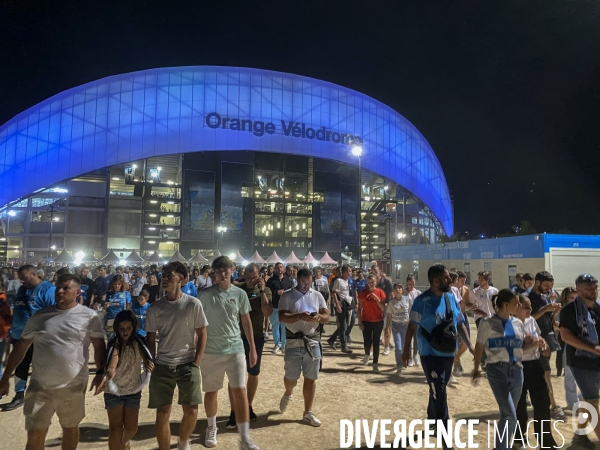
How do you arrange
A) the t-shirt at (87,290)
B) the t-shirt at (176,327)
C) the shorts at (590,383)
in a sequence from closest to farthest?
the t-shirt at (176,327), the shorts at (590,383), the t-shirt at (87,290)

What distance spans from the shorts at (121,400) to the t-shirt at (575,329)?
4.14m

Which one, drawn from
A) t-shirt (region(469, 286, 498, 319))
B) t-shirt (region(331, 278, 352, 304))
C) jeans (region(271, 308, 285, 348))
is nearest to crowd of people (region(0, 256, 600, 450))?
t-shirt (region(469, 286, 498, 319))

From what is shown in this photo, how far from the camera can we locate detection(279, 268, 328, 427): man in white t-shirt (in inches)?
190

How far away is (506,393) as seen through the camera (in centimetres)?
365

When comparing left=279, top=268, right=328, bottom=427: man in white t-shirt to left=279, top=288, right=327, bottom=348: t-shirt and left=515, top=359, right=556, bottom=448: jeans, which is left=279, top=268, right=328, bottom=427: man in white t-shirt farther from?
left=515, top=359, right=556, bottom=448: jeans

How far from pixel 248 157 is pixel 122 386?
45.2m

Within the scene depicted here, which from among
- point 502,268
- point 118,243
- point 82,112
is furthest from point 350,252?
point 82,112

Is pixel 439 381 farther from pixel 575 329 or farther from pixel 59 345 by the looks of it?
pixel 59 345

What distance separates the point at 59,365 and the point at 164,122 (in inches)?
1784

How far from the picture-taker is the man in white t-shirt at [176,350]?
360cm

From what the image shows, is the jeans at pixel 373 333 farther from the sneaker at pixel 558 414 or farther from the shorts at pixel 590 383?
the shorts at pixel 590 383

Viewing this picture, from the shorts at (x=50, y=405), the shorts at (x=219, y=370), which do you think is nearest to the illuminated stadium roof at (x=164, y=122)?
the shorts at (x=219, y=370)

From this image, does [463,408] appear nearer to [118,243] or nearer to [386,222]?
[118,243]

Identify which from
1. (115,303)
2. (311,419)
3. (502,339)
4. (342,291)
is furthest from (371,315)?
(115,303)
